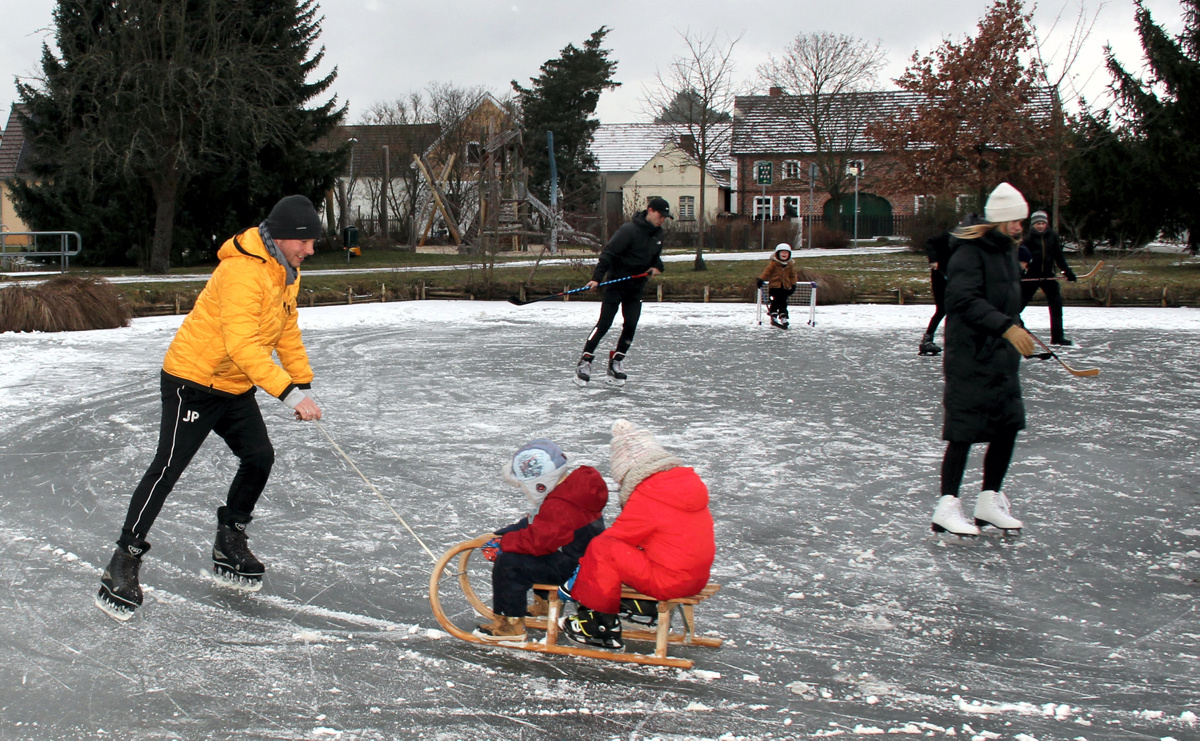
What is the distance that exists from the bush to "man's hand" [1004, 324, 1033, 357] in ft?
120

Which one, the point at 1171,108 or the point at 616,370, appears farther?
the point at 1171,108

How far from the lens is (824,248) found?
40500 mm

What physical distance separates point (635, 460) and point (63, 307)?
1241 cm

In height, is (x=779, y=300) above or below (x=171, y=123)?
below

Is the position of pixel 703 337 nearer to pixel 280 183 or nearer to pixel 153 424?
A: pixel 153 424

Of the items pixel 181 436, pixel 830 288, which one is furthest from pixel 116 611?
pixel 830 288

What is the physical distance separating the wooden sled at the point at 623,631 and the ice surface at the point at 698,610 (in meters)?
0.04

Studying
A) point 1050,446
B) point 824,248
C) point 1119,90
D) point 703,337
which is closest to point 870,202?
point 824,248

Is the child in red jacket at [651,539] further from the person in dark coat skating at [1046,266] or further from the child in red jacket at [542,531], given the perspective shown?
the person in dark coat skating at [1046,266]

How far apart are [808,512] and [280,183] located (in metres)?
29.0

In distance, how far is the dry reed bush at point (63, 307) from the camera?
13.1 meters

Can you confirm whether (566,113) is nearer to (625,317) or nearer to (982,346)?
(625,317)

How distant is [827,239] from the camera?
40469 millimetres

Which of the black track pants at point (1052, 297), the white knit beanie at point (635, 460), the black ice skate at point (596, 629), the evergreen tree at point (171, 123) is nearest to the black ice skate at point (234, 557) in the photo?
the black ice skate at point (596, 629)
